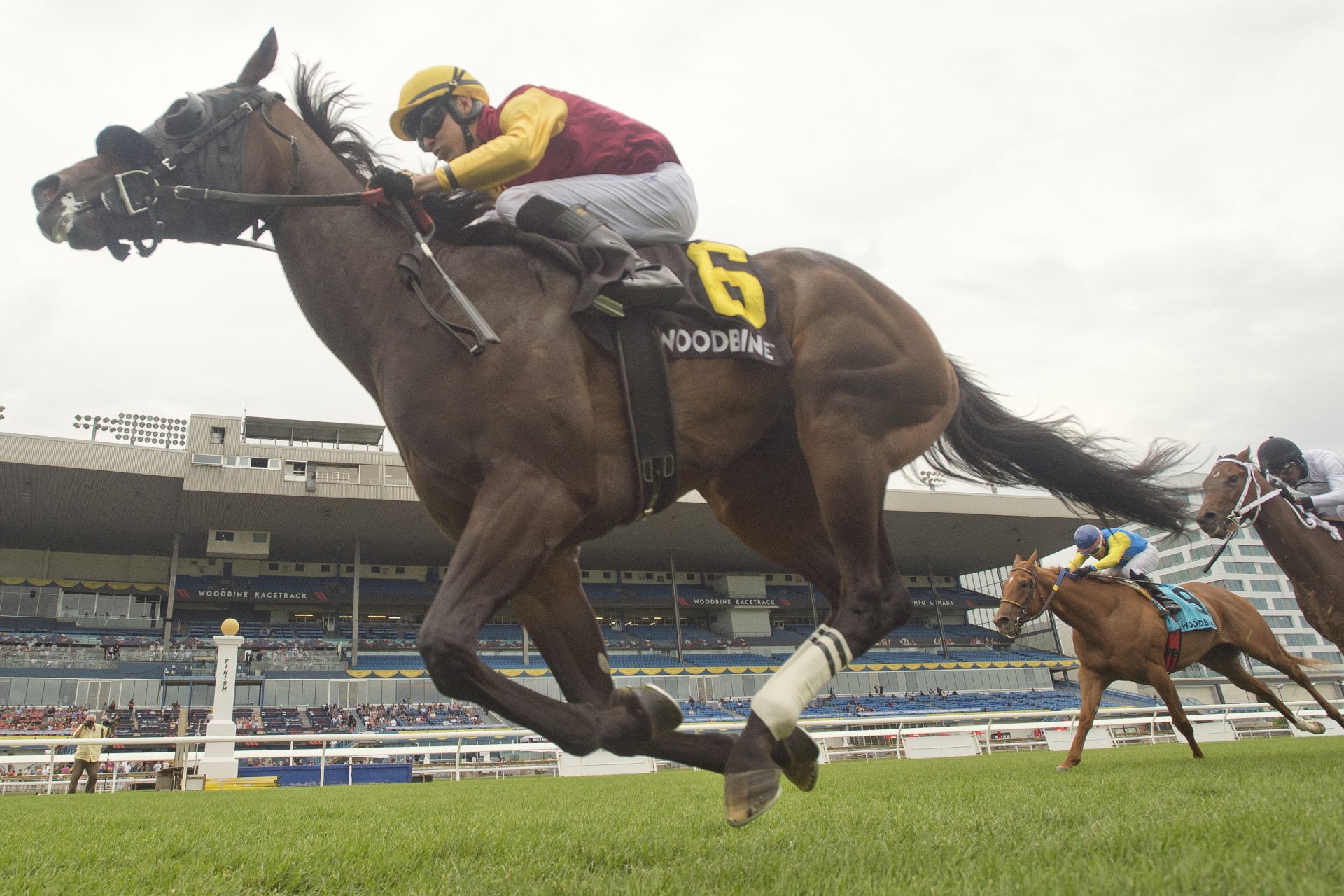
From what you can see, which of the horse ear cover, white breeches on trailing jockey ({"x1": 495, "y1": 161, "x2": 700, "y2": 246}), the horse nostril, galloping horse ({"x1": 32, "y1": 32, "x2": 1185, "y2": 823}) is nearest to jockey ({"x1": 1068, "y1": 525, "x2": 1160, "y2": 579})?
galloping horse ({"x1": 32, "y1": 32, "x2": 1185, "y2": 823})

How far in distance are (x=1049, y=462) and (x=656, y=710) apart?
7.81 feet

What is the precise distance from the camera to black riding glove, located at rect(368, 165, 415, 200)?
10.2 feet

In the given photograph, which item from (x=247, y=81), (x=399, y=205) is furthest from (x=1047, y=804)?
(x=247, y=81)

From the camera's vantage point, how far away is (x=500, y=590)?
2508 millimetres

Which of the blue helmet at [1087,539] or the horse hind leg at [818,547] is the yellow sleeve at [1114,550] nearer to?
the blue helmet at [1087,539]

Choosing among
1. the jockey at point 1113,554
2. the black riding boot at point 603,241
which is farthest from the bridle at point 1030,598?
the black riding boot at point 603,241

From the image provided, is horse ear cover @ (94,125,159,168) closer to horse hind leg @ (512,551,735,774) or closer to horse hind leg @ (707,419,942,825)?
horse hind leg @ (512,551,735,774)

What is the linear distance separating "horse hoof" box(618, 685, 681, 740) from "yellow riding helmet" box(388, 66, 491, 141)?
227 cm

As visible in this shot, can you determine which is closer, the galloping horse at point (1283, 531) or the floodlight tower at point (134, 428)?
the galloping horse at point (1283, 531)

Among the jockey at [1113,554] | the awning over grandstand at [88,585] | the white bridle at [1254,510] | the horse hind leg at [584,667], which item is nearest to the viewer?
the horse hind leg at [584,667]

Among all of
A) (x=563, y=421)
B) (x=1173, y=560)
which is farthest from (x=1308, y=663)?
(x=1173, y=560)

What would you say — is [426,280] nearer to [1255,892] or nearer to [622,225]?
[622,225]

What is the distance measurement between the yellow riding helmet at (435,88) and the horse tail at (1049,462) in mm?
2439

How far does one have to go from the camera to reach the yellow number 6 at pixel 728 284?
3242 millimetres
